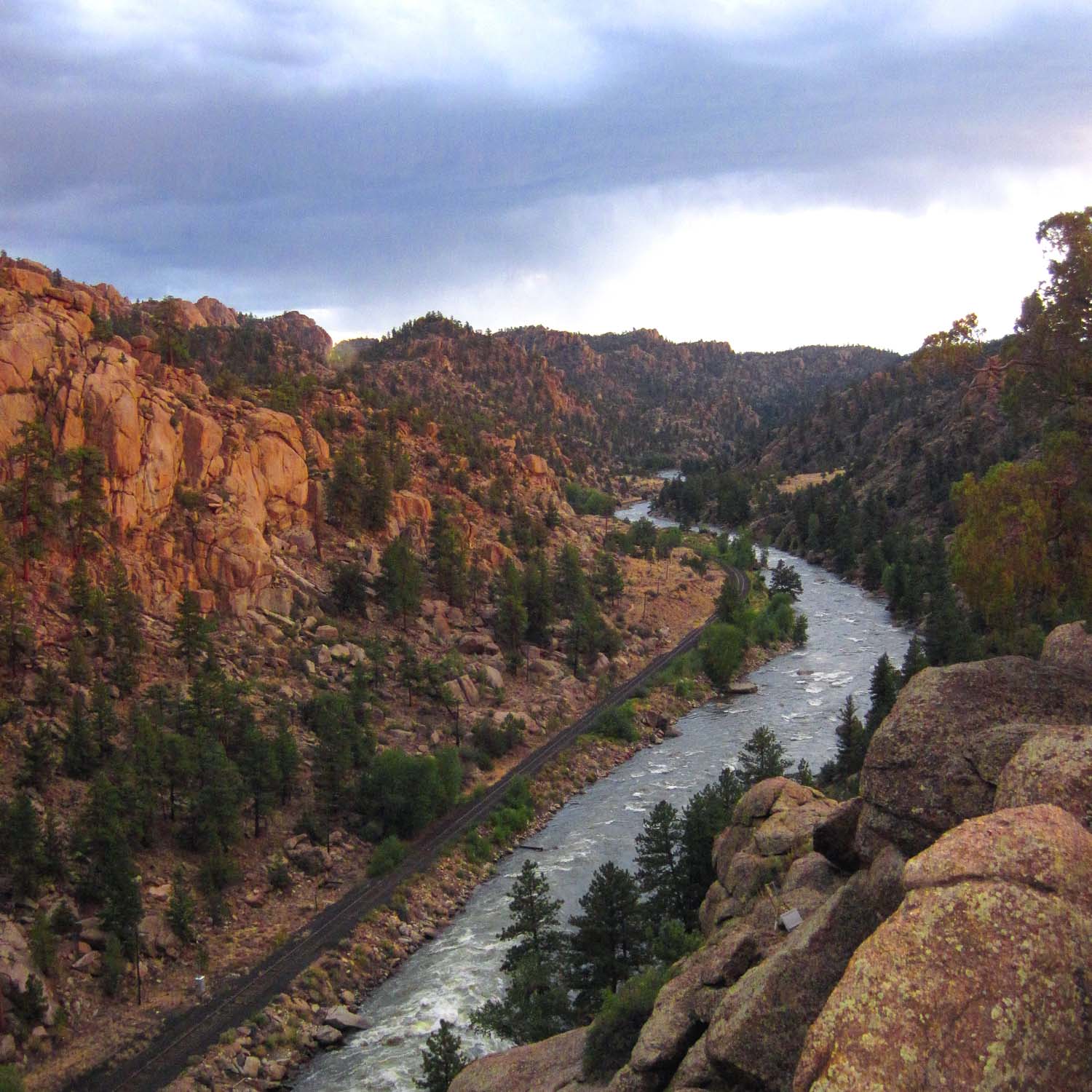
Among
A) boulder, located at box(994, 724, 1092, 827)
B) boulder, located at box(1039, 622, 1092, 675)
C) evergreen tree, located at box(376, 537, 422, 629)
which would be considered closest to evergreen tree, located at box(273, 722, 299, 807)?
evergreen tree, located at box(376, 537, 422, 629)

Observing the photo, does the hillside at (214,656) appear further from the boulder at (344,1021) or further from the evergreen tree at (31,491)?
the boulder at (344,1021)

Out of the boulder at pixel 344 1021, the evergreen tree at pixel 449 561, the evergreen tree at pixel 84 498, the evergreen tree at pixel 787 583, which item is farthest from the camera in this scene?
the evergreen tree at pixel 787 583

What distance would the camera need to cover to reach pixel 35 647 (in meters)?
43.1

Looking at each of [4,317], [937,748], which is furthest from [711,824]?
[4,317]

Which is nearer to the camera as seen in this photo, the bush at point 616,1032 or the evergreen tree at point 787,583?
the bush at point 616,1032

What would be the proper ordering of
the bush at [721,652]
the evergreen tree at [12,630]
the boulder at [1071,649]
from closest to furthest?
the boulder at [1071,649], the evergreen tree at [12,630], the bush at [721,652]

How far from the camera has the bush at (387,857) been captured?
4166 centimetres

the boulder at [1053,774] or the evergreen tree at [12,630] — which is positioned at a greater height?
the boulder at [1053,774]

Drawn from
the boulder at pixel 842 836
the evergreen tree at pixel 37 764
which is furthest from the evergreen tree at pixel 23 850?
the boulder at pixel 842 836

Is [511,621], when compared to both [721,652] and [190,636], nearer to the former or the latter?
[721,652]

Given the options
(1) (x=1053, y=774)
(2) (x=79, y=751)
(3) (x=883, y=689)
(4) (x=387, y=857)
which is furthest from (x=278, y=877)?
(3) (x=883, y=689)

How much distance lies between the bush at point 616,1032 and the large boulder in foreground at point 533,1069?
1.68 feet

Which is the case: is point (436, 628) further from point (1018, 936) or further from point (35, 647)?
point (1018, 936)

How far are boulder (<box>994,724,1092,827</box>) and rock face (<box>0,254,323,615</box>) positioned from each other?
4913cm
